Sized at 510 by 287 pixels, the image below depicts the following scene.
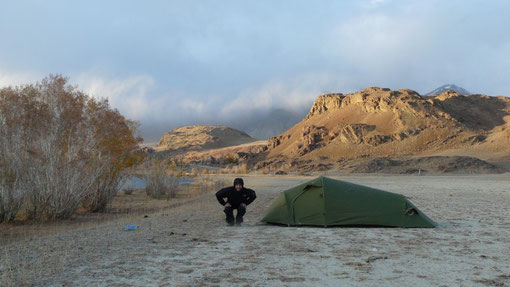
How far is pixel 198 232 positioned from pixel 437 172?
47.4m

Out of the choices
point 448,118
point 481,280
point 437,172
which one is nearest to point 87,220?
point 481,280

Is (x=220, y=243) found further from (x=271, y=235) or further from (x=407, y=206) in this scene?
(x=407, y=206)

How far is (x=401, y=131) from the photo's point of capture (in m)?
75.5

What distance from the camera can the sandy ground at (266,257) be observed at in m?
5.92

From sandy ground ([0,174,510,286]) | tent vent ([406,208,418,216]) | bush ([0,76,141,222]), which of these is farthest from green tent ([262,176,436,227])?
bush ([0,76,141,222])

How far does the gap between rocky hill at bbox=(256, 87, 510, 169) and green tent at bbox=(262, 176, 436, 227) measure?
57103 mm

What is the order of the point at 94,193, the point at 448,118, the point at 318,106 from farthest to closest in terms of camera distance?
the point at 318,106
the point at 448,118
the point at 94,193

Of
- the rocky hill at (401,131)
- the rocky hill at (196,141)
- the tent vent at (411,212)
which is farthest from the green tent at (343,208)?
the rocky hill at (196,141)

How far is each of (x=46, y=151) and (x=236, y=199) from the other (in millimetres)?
7025

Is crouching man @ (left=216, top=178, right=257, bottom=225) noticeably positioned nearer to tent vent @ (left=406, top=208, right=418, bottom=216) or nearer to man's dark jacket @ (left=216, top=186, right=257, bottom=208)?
man's dark jacket @ (left=216, top=186, right=257, bottom=208)

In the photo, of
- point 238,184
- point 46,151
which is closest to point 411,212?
point 238,184

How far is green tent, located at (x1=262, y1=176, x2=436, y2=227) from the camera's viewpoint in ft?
35.2

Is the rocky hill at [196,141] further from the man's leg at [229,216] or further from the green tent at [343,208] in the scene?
the green tent at [343,208]

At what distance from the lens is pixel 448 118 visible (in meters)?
76.0
